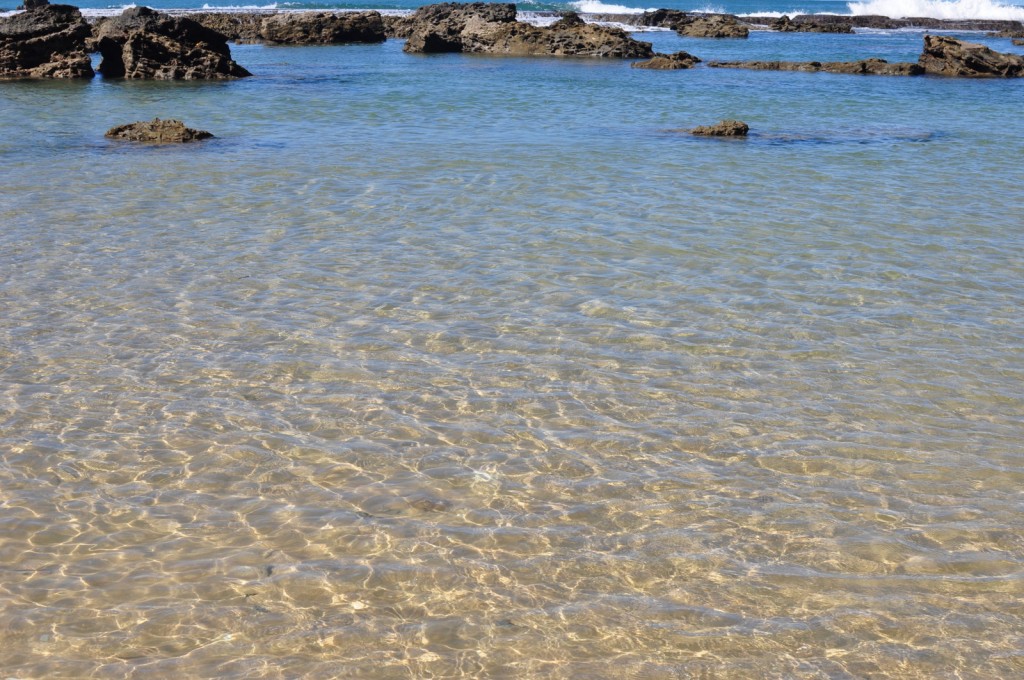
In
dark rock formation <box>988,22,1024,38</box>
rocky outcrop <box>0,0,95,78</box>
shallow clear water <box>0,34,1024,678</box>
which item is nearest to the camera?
shallow clear water <box>0,34,1024,678</box>

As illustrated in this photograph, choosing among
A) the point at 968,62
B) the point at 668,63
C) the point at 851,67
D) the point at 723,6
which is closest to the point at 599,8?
the point at 723,6

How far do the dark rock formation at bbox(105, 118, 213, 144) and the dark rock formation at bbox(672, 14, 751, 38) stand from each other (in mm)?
37092

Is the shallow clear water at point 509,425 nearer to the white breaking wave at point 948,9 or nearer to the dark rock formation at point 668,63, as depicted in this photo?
the dark rock formation at point 668,63

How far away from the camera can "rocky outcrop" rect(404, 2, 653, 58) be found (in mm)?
37688

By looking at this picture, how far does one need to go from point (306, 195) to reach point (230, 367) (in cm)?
627

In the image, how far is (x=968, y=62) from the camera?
31969mm

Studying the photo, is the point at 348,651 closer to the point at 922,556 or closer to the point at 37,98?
the point at 922,556

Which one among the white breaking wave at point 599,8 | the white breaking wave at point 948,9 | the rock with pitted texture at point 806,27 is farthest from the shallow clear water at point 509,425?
the white breaking wave at point 948,9

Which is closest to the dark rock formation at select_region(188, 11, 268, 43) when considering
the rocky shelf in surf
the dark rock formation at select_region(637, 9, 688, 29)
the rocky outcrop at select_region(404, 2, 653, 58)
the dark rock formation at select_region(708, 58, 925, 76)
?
the rocky shelf in surf

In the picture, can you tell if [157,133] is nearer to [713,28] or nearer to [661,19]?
[713,28]

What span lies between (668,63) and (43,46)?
19632 millimetres

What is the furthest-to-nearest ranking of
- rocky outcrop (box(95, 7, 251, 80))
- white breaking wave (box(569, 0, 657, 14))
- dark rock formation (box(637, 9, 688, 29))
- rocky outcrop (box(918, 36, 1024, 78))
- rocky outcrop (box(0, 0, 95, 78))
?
1. white breaking wave (box(569, 0, 657, 14))
2. dark rock formation (box(637, 9, 688, 29))
3. rocky outcrop (box(918, 36, 1024, 78))
4. rocky outcrop (box(95, 7, 251, 80))
5. rocky outcrop (box(0, 0, 95, 78))

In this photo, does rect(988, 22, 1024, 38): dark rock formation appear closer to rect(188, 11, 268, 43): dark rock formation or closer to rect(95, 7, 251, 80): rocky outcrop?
rect(188, 11, 268, 43): dark rock formation

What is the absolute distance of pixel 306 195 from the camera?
13.3 metres
